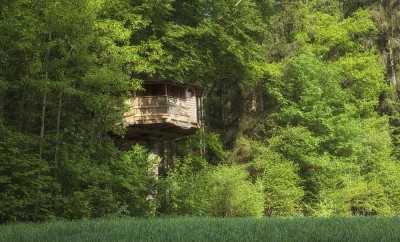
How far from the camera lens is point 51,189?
71.4 ft

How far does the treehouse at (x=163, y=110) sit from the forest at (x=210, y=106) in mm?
759

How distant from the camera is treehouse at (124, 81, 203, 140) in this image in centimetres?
2947

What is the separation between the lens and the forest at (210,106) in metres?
22.0

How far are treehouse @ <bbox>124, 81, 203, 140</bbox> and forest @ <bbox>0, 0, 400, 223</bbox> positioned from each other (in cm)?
76

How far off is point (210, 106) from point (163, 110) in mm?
14938

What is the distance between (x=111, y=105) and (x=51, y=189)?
4.81m

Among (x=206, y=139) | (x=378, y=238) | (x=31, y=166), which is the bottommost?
(x=378, y=238)

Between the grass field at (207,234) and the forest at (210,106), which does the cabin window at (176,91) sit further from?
the grass field at (207,234)

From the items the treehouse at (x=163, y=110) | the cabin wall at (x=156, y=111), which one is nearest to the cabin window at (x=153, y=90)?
the treehouse at (x=163, y=110)

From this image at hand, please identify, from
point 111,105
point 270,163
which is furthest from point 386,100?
point 111,105

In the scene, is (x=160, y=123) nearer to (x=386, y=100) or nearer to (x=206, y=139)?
(x=206, y=139)

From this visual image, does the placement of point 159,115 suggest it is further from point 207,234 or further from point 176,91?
point 207,234

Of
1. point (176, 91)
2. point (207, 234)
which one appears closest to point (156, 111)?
point (176, 91)

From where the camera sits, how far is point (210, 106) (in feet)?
145
